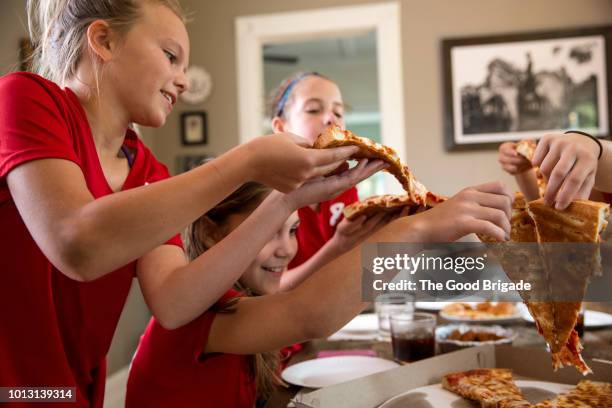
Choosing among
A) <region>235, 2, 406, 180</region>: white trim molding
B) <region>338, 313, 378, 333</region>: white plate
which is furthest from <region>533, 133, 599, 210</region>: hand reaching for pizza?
<region>235, 2, 406, 180</region>: white trim molding

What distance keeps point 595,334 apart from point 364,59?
5845mm

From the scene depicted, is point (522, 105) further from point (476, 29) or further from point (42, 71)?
point (42, 71)

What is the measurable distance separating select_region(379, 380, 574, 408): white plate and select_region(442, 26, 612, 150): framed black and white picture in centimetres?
251

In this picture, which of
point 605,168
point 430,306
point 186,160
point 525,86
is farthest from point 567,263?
point 186,160

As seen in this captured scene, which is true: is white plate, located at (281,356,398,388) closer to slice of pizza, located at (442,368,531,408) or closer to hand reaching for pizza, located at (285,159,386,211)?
slice of pizza, located at (442,368,531,408)

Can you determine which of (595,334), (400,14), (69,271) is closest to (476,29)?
(400,14)

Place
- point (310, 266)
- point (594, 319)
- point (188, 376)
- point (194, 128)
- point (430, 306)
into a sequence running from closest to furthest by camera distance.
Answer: point (188, 376) → point (310, 266) → point (594, 319) → point (430, 306) → point (194, 128)

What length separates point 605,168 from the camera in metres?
0.89

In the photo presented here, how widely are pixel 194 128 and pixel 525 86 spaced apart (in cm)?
222

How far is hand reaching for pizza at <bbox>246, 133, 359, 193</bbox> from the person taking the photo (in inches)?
31.2

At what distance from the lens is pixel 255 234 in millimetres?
906

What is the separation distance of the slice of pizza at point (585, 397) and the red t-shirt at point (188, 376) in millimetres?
580

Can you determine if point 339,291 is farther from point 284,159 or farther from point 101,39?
point 101,39

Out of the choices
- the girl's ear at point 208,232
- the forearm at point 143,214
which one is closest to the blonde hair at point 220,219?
the girl's ear at point 208,232
